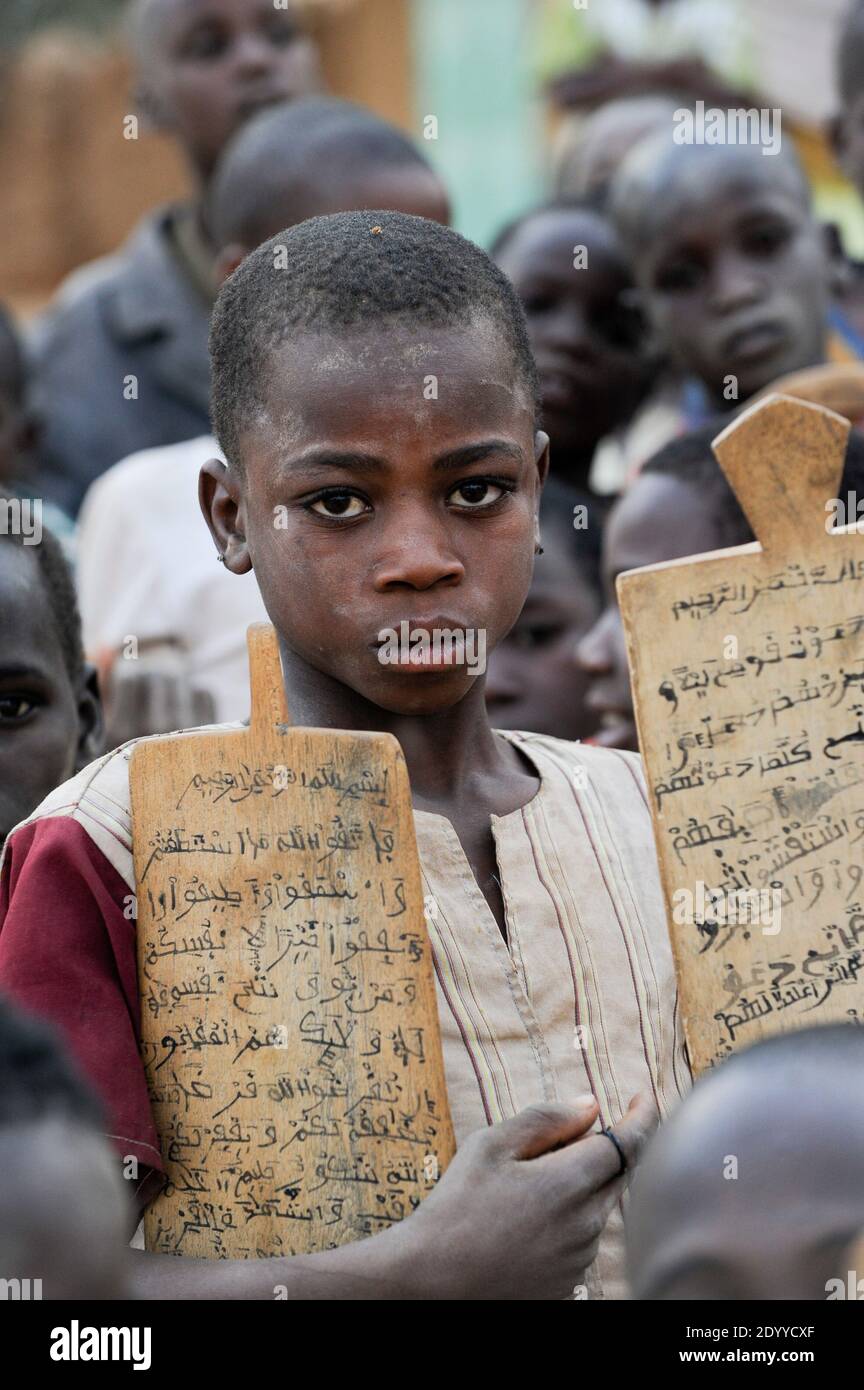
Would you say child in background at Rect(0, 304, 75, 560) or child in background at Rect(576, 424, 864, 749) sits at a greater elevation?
child in background at Rect(0, 304, 75, 560)

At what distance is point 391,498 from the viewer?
206 cm

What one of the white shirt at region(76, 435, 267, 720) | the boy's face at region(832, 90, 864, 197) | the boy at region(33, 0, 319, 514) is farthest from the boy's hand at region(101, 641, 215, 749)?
the boy's face at region(832, 90, 864, 197)

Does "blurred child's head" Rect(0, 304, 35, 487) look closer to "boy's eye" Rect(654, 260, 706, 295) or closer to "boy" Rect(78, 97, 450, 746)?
"boy" Rect(78, 97, 450, 746)

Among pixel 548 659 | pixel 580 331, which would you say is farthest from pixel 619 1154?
pixel 580 331

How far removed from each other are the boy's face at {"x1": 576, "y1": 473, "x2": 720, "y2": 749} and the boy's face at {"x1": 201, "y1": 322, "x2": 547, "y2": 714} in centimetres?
107

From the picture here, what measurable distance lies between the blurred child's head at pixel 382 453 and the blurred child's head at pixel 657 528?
100 cm

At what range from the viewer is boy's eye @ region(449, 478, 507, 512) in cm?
211

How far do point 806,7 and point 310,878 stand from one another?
8.04 metres

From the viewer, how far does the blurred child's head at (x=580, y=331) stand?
4.68 meters

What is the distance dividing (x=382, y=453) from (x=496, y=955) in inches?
19.9

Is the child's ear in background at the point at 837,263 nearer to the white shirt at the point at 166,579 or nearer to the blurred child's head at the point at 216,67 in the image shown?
the white shirt at the point at 166,579

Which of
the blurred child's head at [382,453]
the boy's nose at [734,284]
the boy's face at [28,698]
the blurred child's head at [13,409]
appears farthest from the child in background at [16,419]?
the blurred child's head at [382,453]
